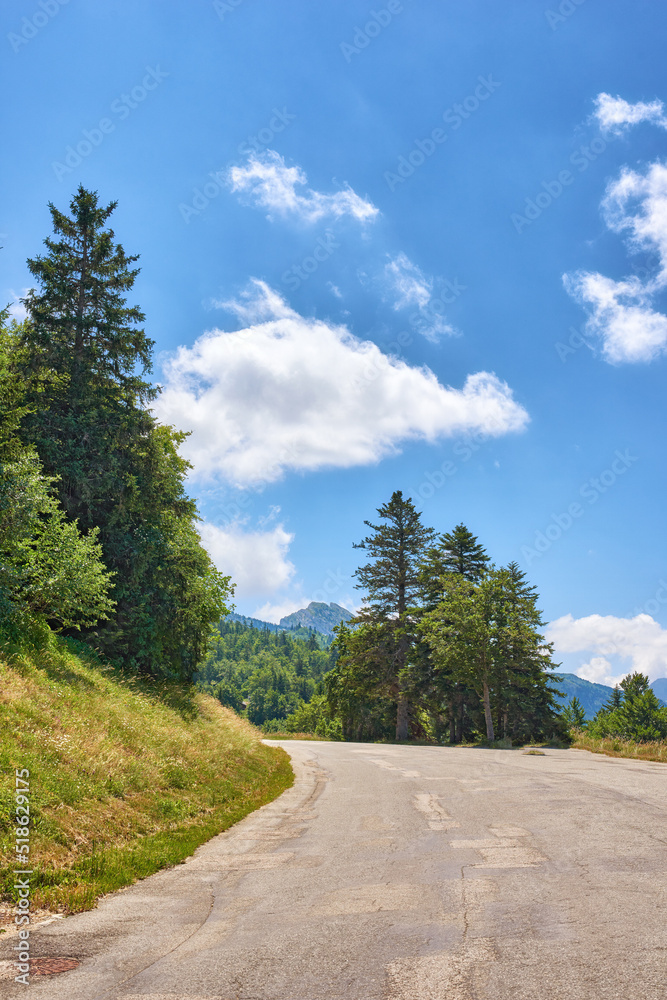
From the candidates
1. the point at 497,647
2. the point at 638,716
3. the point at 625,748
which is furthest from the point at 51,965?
the point at 638,716

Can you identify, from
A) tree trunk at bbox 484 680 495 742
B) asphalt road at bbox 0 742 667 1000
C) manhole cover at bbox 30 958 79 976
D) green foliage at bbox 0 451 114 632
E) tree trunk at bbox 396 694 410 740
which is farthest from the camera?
tree trunk at bbox 396 694 410 740

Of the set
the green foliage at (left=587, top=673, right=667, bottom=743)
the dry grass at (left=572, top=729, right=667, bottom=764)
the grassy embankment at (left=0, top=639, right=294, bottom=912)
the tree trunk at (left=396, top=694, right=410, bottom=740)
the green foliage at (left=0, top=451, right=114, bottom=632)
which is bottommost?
the green foliage at (left=587, top=673, right=667, bottom=743)

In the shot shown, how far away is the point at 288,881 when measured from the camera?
638cm

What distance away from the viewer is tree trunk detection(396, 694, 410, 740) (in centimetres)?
4075

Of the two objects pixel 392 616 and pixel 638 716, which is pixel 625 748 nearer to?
pixel 392 616

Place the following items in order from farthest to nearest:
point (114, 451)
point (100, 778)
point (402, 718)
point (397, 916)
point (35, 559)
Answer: point (402, 718), point (114, 451), point (35, 559), point (100, 778), point (397, 916)

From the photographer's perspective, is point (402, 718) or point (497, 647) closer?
point (497, 647)

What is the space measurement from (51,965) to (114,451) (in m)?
19.1

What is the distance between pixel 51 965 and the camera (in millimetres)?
4297

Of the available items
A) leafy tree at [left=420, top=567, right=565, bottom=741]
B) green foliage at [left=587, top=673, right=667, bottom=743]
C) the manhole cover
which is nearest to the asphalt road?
the manhole cover

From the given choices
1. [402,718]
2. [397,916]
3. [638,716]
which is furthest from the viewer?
[638,716]

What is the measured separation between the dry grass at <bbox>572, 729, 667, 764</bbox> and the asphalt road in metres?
13.7

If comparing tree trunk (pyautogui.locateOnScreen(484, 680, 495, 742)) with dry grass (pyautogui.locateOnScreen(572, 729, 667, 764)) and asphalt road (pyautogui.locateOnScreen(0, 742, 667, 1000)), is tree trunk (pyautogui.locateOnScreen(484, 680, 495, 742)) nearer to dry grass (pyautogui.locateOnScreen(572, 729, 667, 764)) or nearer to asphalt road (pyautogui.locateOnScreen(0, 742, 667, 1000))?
dry grass (pyautogui.locateOnScreen(572, 729, 667, 764))

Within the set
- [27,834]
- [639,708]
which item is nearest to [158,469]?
[27,834]
